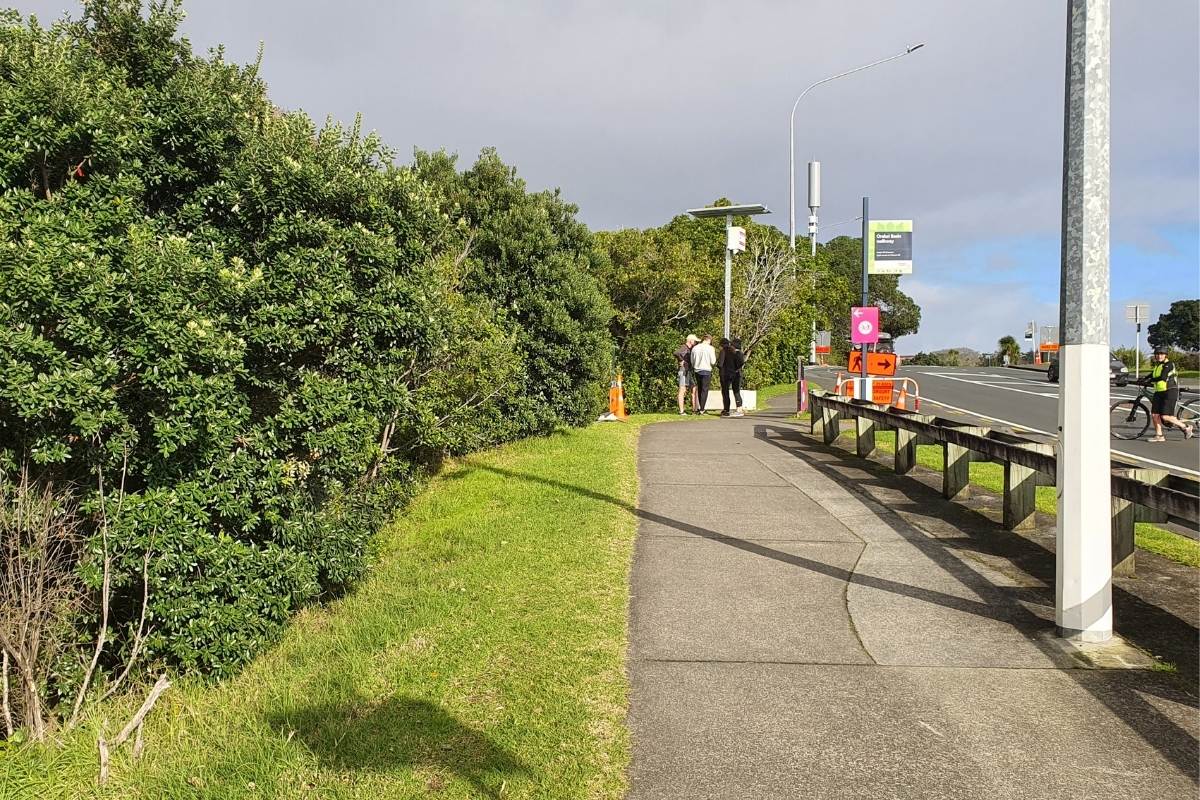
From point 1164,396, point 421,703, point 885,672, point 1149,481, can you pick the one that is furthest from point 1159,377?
point 421,703

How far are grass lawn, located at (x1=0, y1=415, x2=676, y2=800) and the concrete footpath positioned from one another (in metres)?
0.27

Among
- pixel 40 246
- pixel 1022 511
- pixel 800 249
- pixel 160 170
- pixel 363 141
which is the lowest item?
pixel 1022 511

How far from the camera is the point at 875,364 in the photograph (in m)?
19.6

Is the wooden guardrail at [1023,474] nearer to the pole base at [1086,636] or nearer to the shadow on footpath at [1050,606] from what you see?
the shadow on footpath at [1050,606]

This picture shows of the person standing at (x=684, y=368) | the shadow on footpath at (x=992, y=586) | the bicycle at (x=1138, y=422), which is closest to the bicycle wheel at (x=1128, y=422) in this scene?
the bicycle at (x=1138, y=422)

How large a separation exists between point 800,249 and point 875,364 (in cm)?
1086

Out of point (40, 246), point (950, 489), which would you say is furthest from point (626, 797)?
point (950, 489)

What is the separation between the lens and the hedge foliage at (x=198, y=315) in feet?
14.1

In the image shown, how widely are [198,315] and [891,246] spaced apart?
19.1 m

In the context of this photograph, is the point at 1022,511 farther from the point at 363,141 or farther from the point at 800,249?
the point at 800,249

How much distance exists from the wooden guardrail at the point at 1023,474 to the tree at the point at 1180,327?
274 feet

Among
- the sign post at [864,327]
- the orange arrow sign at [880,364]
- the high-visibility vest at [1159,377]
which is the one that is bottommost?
the high-visibility vest at [1159,377]

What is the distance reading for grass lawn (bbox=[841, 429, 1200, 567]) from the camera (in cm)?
682

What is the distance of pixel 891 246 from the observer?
21.0m
